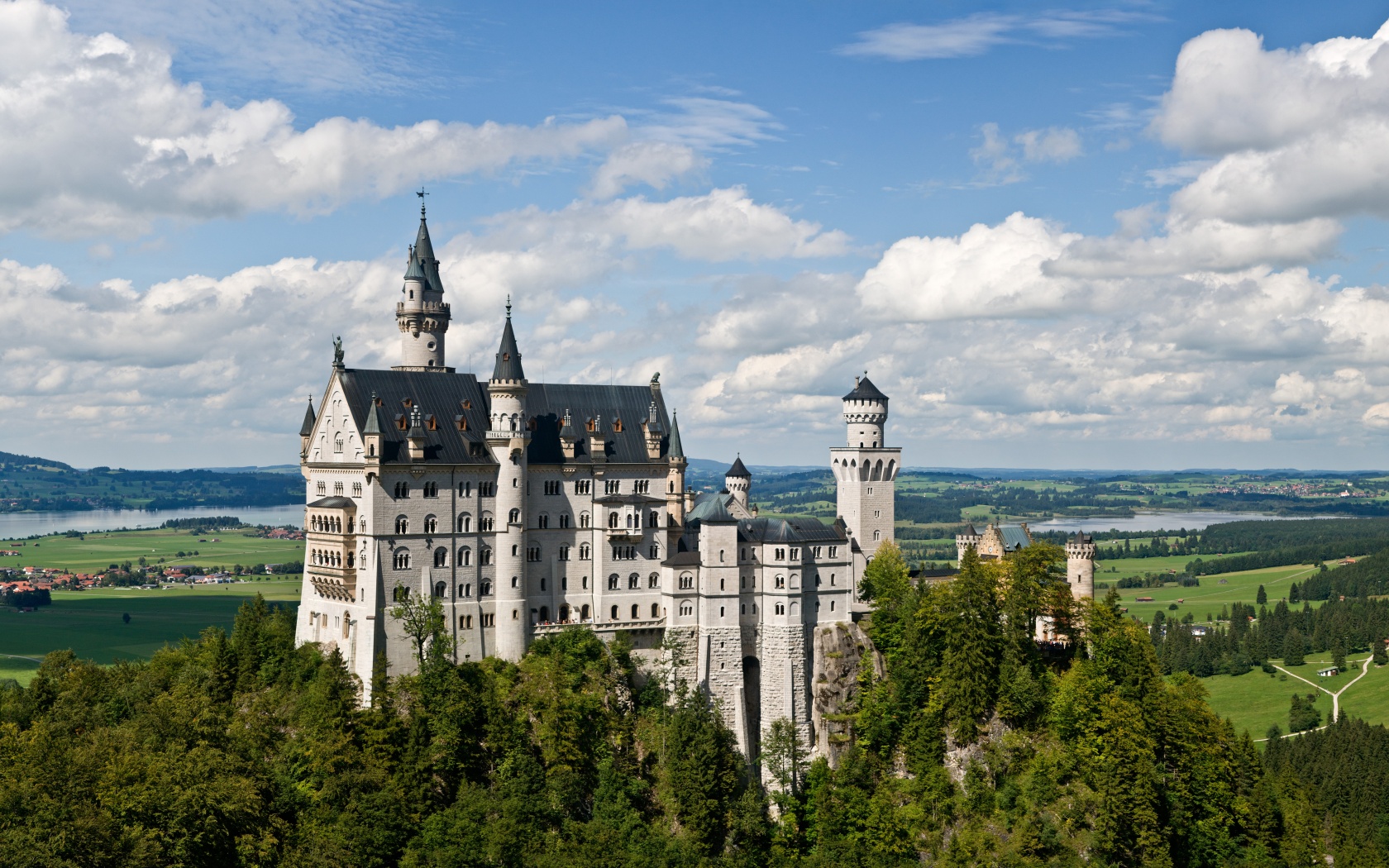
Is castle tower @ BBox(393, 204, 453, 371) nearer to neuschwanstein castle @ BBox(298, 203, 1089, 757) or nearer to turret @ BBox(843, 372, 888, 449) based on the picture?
neuschwanstein castle @ BBox(298, 203, 1089, 757)

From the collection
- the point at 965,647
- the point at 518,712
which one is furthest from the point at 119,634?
the point at 965,647

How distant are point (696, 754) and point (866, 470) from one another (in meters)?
31.2

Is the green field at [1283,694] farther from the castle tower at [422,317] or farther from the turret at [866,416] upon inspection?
the castle tower at [422,317]

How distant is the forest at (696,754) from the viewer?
7738cm

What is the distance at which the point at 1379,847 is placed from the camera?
10750 centimetres

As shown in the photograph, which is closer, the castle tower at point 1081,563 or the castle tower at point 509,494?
the castle tower at point 509,494

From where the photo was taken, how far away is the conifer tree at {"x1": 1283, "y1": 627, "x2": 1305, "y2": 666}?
7254 inches

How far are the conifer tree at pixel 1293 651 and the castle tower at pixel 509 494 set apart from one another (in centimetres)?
13652

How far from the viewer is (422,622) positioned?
86.3 metres

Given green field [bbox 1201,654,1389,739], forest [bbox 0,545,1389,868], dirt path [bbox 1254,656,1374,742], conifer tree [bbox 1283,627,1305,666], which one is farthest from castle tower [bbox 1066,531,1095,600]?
conifer tree [bbox 1283,627,1305,666]

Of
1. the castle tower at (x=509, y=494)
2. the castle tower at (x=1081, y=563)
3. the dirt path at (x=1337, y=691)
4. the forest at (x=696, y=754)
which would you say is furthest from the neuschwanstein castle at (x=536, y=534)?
the dirt path at (x=1337, y=691)

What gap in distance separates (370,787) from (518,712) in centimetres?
1123

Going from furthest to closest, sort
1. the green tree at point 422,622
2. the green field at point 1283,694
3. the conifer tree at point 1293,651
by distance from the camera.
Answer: the conifer tree at point 1293,651
the green field at point 1283,694
the green tree at point 422,622

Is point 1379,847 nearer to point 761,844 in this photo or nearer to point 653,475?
point 761,844
